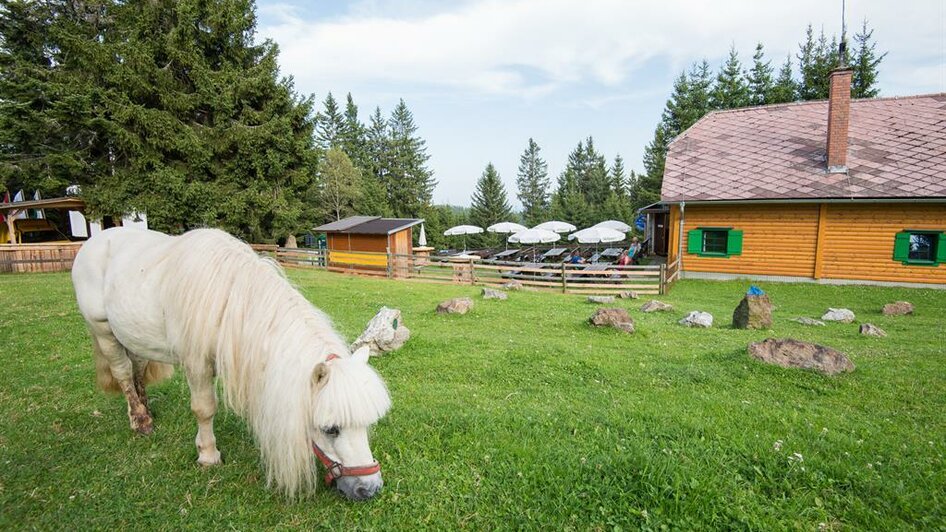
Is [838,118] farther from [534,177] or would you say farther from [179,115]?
[534,177]

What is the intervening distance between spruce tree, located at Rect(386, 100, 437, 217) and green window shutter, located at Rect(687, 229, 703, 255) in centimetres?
3112

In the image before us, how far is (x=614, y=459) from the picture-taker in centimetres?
305

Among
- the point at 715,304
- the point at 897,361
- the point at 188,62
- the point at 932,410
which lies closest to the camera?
the point at 932,410

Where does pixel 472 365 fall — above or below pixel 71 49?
below

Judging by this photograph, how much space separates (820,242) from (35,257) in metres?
30.8

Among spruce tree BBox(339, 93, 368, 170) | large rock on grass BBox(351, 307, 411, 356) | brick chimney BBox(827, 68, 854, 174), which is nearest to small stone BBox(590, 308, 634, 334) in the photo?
large rock on grass BBox(351, 307, 411, 356)

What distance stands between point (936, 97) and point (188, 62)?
3360cm

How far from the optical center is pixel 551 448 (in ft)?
10.9

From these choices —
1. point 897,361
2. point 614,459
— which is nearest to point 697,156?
point 897,361

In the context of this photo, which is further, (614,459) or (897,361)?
(897,361)

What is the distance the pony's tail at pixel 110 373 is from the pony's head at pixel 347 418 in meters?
2.71

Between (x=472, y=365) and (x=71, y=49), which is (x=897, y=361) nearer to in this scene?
(x=472, y=365)

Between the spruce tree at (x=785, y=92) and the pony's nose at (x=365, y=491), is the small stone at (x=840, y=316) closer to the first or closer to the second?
the pony's nose at (x=365, y=491)

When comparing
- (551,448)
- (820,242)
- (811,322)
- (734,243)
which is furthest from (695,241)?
(551,448)
